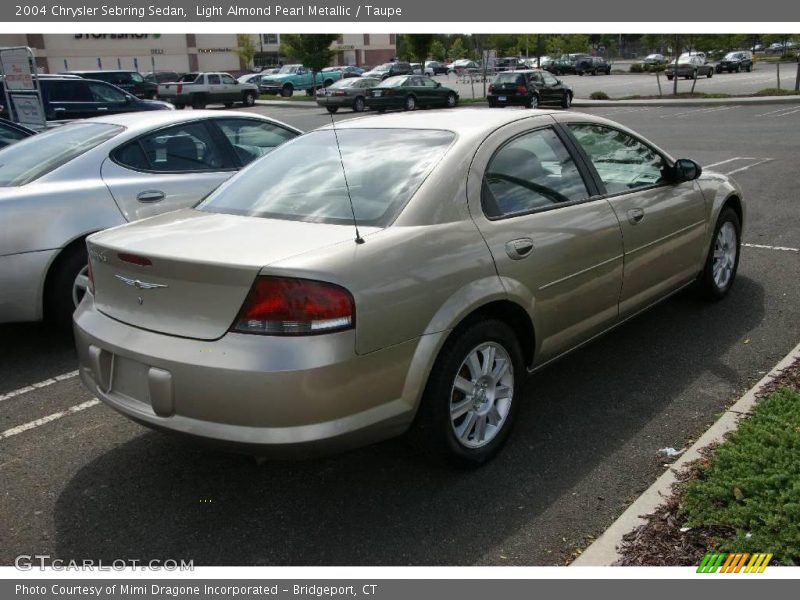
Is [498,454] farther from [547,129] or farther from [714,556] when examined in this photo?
[547,129]

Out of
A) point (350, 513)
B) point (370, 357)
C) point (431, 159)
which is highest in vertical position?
point (431, 159)

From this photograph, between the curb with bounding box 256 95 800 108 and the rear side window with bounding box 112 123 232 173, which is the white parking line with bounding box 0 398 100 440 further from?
the curb with bounding box 256 95 800 108

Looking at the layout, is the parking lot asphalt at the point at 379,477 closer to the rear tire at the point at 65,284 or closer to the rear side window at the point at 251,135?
the rear tire at the point at 65,284

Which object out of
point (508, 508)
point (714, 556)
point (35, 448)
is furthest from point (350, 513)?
point (35, 448)

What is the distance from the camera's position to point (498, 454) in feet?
12.3

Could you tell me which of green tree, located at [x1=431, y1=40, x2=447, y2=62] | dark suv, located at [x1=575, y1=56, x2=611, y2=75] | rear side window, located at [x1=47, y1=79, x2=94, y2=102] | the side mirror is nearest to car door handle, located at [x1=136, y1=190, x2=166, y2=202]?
the side mirror

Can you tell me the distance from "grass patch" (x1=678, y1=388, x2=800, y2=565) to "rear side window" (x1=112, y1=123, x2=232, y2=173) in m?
4.29

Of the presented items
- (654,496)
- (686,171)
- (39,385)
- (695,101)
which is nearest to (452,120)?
(686,171)

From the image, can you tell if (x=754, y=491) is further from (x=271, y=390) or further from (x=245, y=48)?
(x=245, y=48)

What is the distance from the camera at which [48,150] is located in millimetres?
5688

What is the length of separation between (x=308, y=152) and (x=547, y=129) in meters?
1.32

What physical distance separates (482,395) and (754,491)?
1206mm

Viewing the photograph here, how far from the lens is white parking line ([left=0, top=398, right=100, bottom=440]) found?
4.11 metres

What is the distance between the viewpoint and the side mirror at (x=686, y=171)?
4.96 meters
